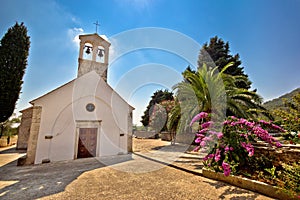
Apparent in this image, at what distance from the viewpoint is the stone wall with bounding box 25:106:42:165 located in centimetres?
816

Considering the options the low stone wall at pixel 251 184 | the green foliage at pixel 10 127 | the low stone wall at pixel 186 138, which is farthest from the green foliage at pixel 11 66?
the low stone wall at pixel 186 138

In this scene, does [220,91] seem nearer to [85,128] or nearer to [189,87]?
[189,87]

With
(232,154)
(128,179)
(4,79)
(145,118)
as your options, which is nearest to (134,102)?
(128,179)

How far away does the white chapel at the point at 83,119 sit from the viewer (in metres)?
8.64

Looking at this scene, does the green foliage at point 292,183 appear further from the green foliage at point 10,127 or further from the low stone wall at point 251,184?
the green foliage at point 10,127

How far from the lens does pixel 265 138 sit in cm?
510

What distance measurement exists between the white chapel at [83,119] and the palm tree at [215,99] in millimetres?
4314

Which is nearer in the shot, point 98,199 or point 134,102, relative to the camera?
point 98,199

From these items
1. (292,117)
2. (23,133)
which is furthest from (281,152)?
(23,133)

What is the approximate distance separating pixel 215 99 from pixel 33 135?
36.7ft

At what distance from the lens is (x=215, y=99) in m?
9.01

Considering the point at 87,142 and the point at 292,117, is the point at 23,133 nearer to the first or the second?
the point at 87,142

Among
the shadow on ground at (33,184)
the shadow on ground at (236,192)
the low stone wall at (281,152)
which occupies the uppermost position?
the low stone wall at (281,152)

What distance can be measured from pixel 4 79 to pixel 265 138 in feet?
58.9
